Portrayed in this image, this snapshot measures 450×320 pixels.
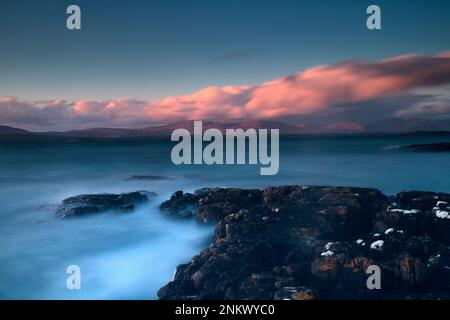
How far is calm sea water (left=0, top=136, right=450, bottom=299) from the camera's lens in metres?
4.66

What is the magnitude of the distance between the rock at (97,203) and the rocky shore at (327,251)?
6.60ft

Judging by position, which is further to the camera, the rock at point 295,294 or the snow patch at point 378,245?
the snow patch at point 378,245

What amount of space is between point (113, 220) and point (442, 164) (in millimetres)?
7253

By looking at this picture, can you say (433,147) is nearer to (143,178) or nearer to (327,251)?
(327,251)

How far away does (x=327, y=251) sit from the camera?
408cm

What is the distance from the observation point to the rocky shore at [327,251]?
384cm

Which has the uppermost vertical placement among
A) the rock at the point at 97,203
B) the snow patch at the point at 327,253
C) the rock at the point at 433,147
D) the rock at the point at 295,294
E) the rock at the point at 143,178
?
the rock at the point at 433,147

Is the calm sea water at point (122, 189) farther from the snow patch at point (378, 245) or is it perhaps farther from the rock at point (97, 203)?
the snow patch at point (378, 245)

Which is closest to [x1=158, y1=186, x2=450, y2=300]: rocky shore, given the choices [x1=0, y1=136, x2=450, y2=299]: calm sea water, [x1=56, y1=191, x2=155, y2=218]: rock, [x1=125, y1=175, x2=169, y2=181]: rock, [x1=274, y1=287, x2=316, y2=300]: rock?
[x1=274, y1=287, x2=316, y2=300]: rock

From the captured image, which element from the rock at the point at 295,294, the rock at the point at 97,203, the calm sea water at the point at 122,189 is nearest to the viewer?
the rock at the point at 295,294

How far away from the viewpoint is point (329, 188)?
5648 mm

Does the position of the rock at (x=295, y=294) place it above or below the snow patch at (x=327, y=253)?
below

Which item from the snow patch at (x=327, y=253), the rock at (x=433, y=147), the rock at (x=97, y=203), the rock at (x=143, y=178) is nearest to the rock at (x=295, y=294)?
the snow patch at (x=327, y=253)

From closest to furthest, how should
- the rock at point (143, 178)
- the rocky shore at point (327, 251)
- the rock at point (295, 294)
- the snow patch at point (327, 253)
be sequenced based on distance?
the rock at point (295, 294), the rocky shore at point (327, 251), the snow patch at point (327, 253), the rock at point (143, 178)
